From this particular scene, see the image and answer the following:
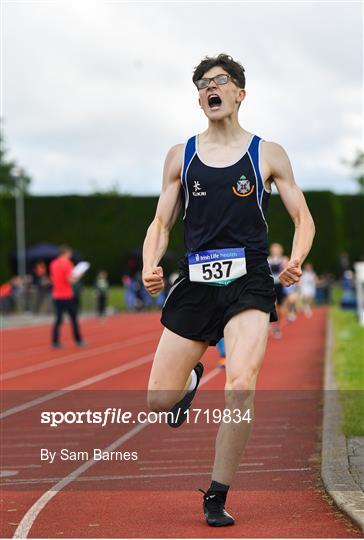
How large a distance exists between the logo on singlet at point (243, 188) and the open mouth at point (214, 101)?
42 cm

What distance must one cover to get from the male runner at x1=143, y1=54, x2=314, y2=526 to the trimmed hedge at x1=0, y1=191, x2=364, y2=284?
183 feet

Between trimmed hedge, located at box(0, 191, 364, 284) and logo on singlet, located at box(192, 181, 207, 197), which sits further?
trimmed hedge, located at box(0, 191, 364, 284)

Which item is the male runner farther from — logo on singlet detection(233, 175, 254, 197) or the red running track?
the red running track

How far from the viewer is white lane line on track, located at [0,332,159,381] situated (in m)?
17.2

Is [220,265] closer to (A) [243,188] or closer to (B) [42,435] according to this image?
(A) [243,188]

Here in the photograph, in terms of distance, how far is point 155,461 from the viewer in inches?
338

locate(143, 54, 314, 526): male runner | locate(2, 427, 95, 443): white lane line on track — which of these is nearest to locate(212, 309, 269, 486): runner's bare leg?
locate(143, 54, 314, 526): male runner

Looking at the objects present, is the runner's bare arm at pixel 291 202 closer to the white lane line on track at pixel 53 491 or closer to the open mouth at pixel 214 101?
the open mouth at pixel 214 101

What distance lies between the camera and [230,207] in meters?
6.05

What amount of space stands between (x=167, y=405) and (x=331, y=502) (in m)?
1.19

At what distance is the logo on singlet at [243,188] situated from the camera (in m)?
6.05

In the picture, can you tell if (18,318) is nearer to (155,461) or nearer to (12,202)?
(12,202)

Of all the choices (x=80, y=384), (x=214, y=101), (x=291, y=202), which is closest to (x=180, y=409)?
(x=291, y=202)

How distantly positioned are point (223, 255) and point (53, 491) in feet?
7.57
